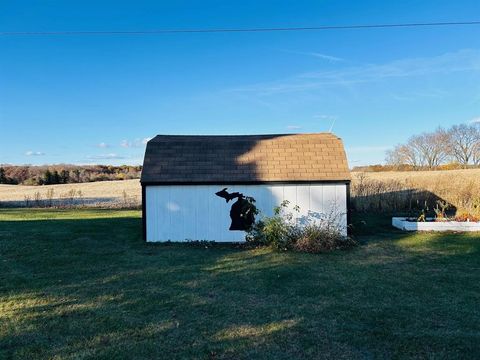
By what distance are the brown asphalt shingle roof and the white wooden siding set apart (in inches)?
10.2

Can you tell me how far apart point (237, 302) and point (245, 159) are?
5935mm

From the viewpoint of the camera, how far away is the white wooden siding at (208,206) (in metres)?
10.3

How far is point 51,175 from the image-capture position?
43.5 meters

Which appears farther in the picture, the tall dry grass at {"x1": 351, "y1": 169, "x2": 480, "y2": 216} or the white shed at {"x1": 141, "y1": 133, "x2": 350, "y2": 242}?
the tall dry grass at {"x1": 351, "y1": 169, "x2": 480, "y2": 216}

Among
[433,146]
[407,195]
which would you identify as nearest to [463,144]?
[433,146]

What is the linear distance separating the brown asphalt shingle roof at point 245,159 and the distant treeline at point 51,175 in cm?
3717

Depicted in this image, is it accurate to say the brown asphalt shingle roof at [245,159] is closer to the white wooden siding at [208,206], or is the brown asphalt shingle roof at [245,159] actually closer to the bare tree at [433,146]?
the white wooden siding at [208,206]

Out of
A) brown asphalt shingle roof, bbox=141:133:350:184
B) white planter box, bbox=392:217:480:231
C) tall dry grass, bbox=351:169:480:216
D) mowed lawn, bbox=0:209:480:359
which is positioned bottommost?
mowed lawn, bbox=0:209:480:359

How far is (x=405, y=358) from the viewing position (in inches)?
148

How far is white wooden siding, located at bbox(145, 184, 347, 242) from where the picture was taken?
10305 millimetres

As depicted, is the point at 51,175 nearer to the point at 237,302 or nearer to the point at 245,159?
the point at 245,159

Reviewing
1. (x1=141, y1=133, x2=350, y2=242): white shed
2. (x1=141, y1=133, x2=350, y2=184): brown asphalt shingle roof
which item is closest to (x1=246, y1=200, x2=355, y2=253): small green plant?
(x1=141, y1=133, x2=350, y2=242): white shed

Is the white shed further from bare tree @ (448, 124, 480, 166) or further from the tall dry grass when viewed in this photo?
bare tree @ (448, 124, 480, 166)

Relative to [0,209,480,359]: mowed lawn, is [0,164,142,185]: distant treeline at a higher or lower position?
higher
